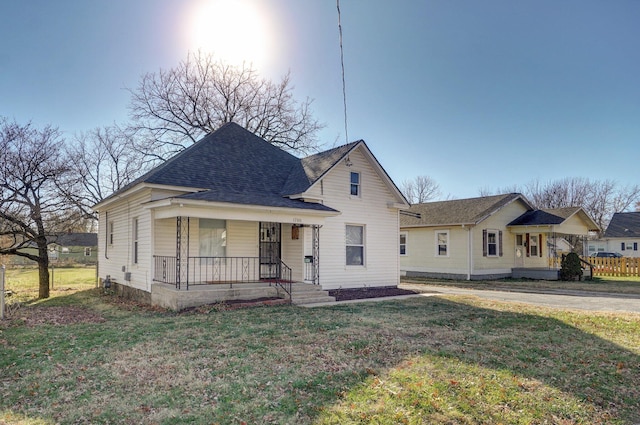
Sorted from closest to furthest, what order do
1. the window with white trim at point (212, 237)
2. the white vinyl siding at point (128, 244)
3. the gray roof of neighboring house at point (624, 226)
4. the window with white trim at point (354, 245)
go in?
the white vinyl siding at point (128, 244)
the window with white trim at point (212, 237)
the window with white trim at point (354, 245)
the gray roof of neighboring house at point (624, 226)

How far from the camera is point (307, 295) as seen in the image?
12.5 m

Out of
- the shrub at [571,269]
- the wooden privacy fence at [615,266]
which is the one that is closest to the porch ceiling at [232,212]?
the shrub at [571,269]

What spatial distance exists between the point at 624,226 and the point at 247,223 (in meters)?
49.3

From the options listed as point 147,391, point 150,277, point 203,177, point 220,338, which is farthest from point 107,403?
point 203,177

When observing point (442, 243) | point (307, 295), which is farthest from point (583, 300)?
point (442, 243)

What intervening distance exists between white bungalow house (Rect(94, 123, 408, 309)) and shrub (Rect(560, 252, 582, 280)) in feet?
39.0

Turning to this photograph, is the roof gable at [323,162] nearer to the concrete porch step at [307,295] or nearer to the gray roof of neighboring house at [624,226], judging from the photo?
the concrete porch step at [307,295]

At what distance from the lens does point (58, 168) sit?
1847 cm

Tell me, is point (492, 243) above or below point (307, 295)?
above

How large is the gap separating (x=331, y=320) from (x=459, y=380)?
423 cm

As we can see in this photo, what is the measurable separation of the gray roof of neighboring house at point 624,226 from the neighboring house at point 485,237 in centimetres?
2536

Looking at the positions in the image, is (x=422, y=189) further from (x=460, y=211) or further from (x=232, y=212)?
(x=232, y=212)

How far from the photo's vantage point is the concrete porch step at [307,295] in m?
12.2

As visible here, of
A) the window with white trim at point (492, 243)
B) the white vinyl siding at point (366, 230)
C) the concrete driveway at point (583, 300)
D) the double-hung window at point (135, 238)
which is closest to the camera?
the concrete driveway at point (583, 300)
